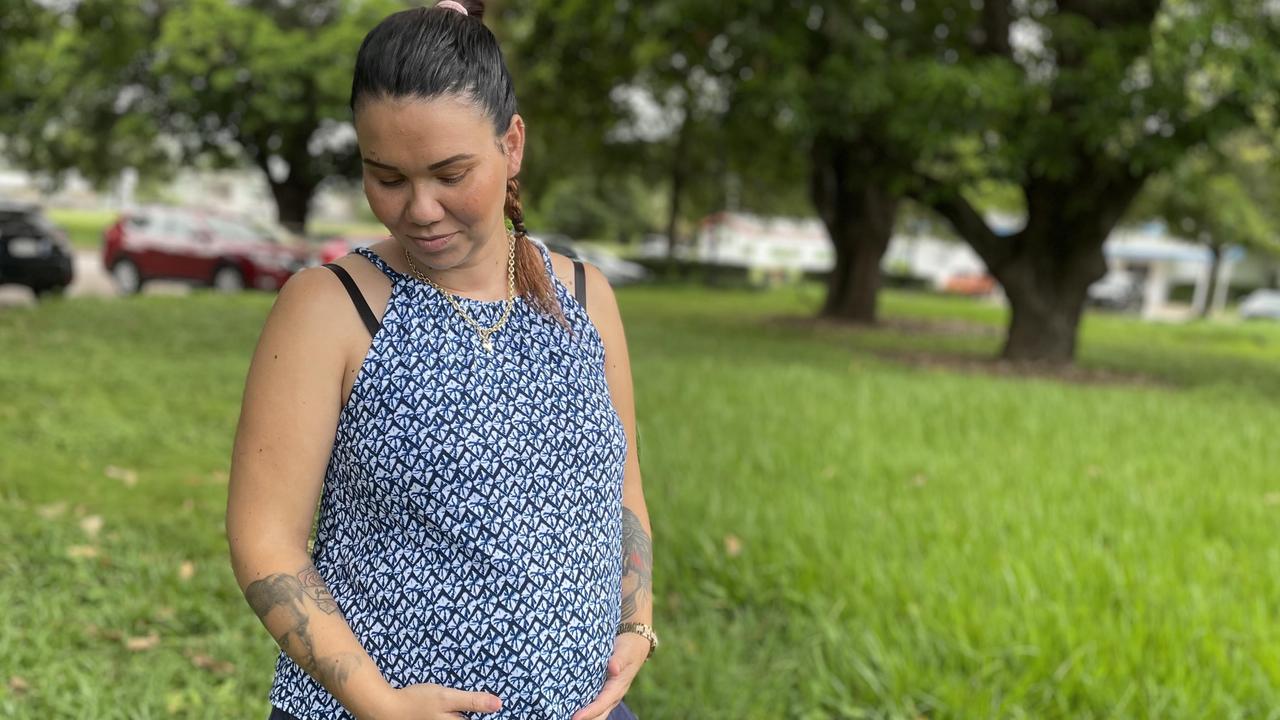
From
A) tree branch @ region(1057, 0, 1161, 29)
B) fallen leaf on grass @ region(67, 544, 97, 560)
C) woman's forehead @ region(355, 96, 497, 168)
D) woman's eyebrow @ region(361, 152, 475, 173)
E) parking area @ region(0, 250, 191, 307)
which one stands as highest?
tree branch @ region(1057, 0, 1161, 29)

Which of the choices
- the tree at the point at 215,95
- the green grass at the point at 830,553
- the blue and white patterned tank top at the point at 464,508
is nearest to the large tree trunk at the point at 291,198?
the tree at the point at 215,95

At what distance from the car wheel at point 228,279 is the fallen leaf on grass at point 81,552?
52.2 feet

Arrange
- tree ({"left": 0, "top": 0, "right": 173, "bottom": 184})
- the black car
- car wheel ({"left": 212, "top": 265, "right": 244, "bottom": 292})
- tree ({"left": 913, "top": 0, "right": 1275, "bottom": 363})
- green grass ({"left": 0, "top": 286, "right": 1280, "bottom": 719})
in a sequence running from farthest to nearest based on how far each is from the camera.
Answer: tree ({"left": 0, "top": 0, "right": 173, "bottom": 184}) → car wheel ({"left": 212, "top": 265, "right": 244, "bottom": 292}) → the black car → tree ({"left": 913, "top": 0, "right": 1275, "bottom": 363}) → green grass ({"left": 0, "top": 286, "right": 1280, "bottom": 719})

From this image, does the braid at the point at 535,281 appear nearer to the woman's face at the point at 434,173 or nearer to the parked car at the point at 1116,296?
the woman's face at the point at 434,173

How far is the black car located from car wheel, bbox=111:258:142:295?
3.45m

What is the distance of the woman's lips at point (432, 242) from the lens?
4.89 ft

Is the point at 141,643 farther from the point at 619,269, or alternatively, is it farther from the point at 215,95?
the point at 619,269

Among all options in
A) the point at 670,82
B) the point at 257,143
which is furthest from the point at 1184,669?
the point at 257,143

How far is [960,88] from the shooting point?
11.6 m

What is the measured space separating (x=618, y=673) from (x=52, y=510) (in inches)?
170

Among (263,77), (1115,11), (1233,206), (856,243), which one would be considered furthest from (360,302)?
(1233,206)

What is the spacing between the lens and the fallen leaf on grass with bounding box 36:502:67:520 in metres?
4.99

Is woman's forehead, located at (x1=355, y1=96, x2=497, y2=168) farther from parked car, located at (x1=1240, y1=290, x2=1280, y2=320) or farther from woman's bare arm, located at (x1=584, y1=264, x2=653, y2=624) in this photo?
parked car, located at (x1=1240, y1=290, x2=1280, y2=320)

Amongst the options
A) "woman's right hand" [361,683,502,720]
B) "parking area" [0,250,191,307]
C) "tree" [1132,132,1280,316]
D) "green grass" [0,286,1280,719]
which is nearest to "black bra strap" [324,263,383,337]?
"woman's right hand" [361,683,502,720]
